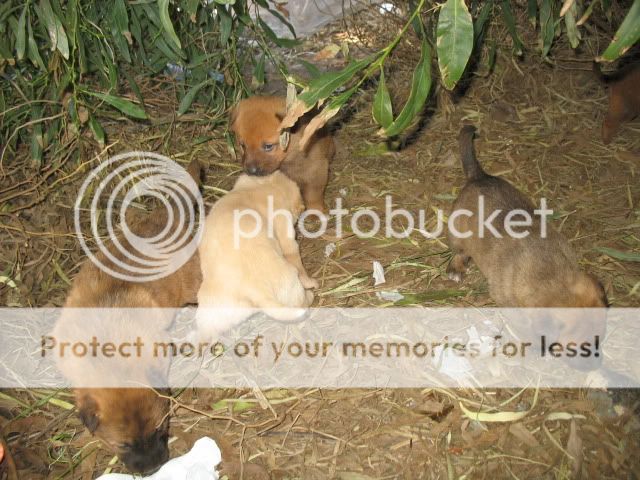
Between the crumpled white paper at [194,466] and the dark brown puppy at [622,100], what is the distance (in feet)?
12.1

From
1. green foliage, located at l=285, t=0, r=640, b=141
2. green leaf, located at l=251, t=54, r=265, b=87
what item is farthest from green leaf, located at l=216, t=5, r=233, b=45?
green foliage, located at l=285, t=0, r=640, b=141

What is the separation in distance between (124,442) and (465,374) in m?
1.72

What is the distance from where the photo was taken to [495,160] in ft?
13.9

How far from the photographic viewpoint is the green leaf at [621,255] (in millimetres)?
3328

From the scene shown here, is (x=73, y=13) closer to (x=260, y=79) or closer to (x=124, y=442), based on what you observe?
(x=260, y=79)

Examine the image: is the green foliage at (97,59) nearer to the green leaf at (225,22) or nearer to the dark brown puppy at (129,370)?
the green leaf at (225,22)

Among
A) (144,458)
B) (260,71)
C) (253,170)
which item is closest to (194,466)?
(144,458)

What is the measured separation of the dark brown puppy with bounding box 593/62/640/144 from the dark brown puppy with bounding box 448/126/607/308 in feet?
4.73

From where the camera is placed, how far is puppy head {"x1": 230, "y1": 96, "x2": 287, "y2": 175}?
12.0 feet

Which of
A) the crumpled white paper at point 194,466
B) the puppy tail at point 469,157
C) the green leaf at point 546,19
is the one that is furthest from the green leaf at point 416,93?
the crumpled white paper at point 194,466

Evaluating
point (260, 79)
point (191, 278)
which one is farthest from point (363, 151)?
point (191, 278)

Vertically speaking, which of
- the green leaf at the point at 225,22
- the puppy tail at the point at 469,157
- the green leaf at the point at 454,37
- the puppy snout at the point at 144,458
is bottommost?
the puppy snout at the point at 144,458

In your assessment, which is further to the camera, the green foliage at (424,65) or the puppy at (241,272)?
the puppy at (241,272)

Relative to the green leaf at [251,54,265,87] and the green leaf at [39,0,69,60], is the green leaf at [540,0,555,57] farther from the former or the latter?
the green leaf at [39,0,69,60]
